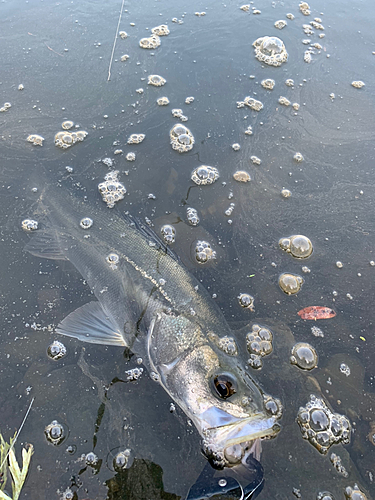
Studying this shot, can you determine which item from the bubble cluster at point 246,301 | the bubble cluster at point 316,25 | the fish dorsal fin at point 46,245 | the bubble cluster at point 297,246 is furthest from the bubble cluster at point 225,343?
the bubble cluster at point 316,25

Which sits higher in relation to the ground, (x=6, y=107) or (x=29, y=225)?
(x=6, y=107)

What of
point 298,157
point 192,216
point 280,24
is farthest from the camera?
point 280,24

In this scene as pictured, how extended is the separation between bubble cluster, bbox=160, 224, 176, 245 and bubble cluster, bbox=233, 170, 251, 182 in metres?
0.97

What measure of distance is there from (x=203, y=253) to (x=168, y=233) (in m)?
0.40

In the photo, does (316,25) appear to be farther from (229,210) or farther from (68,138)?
(68,138)

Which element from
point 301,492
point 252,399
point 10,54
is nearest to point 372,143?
point 252,399

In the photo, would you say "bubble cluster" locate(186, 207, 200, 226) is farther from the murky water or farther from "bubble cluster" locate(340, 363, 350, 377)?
"bubble cluster" locate(340, 363, 350, 377)

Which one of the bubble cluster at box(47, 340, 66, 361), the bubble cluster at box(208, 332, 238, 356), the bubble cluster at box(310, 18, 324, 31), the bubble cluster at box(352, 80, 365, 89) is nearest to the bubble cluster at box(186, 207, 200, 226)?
the bubble cluster at box(208, 332, 238, 356)

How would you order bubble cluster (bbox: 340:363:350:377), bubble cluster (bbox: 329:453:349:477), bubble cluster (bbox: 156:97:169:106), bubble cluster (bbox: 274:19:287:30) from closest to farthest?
bubble cluster (bbox: 329:453:349:477) → bubble cluster (bbox: 340:363:350:377) → bubble cluster (bbox: 156:97:169:106) → bubble cluster (bbox: 274:19:287:30)

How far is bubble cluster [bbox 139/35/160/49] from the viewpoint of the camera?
504 centimetres

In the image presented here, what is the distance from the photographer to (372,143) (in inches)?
160

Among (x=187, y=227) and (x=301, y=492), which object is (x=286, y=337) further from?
(x=187, y=227)

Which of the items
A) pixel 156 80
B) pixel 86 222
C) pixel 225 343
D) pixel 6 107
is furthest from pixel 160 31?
pixel 225 343

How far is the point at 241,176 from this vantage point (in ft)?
12.0
